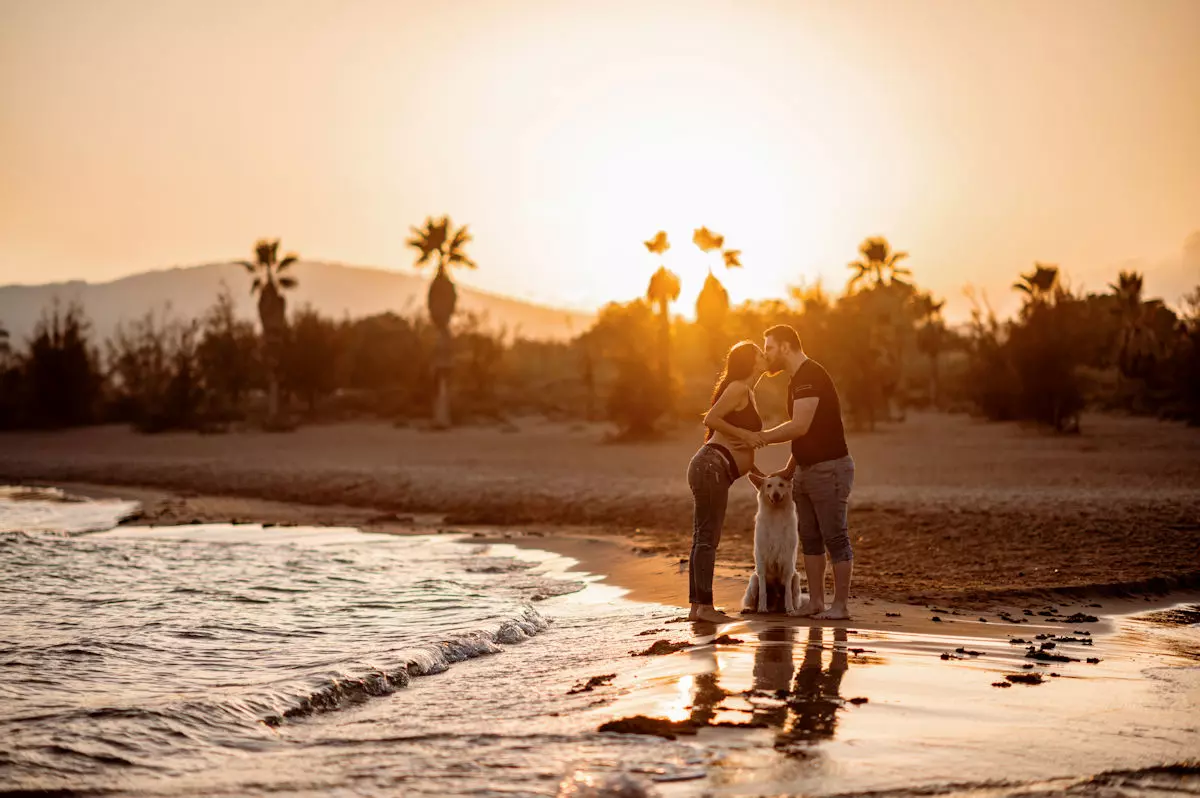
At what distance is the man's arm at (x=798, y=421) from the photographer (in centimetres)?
774

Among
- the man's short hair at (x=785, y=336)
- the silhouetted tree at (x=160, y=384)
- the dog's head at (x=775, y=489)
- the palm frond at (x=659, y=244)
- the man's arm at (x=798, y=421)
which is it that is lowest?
the dog's head at (x=775, y=489)

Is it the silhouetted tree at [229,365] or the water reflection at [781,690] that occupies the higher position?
the silhouetted tree at [229,365]

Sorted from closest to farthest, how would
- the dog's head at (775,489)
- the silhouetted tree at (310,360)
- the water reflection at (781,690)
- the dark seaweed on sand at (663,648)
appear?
the water reflection at (781,690)
the dark seaweed on sand at (663,648)
the dog's head at (775,489)
the silhouetted tree at (310,360)

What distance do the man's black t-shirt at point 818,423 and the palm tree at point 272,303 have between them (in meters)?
41.5

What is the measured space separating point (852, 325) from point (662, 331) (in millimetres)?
7574

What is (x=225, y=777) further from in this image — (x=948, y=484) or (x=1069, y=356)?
(x=1069, y=356)

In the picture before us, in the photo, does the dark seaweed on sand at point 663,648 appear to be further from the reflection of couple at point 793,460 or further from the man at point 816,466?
the man at point 816,466

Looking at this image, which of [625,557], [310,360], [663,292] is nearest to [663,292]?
[663,292]

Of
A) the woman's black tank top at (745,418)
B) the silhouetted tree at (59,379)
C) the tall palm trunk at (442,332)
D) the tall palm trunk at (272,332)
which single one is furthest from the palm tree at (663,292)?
the woman's black tank top at (745,418)

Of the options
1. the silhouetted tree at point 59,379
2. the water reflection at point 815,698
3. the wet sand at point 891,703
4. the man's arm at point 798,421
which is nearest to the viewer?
the wet sand at point 891,703

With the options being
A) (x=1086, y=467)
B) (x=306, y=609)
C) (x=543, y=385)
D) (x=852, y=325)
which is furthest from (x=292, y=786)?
(x=543, y=385)

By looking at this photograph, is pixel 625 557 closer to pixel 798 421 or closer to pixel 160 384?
pixel 798 421

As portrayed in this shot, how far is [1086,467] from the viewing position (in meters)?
21.4

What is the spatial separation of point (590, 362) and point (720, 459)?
45.9m
